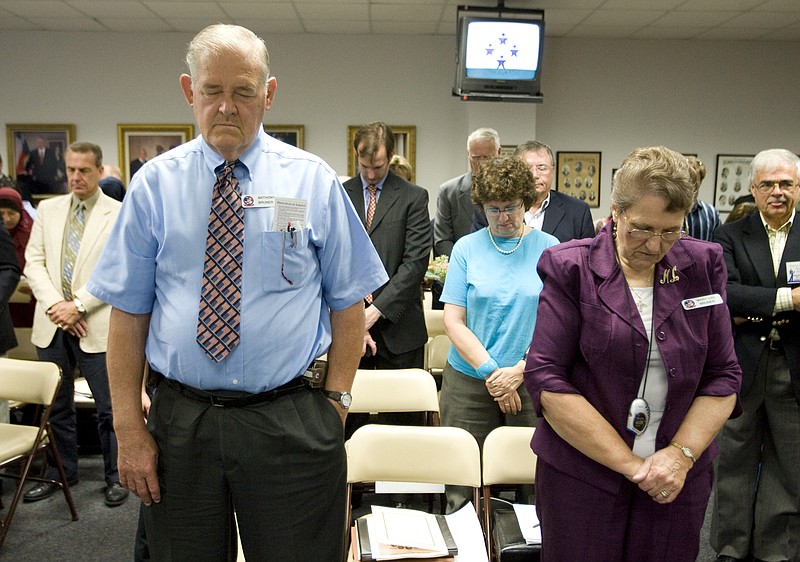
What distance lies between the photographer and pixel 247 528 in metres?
1.52

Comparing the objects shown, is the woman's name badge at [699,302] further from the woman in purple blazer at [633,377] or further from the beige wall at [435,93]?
the beige wall at [435,93]

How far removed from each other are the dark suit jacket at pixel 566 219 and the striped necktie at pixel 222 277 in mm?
1789

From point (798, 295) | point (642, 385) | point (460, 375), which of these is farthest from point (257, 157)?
point (798, 295)

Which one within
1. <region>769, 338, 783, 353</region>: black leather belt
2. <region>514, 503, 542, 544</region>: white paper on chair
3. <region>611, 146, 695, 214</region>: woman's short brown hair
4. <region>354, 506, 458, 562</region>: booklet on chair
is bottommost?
<region>354, 506, 458, 562</region>: booklet on chair

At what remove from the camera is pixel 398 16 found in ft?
20.3

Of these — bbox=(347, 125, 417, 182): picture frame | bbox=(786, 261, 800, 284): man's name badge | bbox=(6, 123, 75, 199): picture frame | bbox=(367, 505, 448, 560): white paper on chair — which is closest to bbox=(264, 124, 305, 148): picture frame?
bbox=(347, 125, 417, 182): picture frame

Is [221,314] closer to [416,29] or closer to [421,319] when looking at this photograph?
[421,319]

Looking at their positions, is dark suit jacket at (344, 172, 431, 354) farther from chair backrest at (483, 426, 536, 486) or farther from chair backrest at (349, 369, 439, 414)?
chair backrest at (483, 426, 536, 486)

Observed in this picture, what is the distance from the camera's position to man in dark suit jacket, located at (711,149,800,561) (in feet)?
8.47

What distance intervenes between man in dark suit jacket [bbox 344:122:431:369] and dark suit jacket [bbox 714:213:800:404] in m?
1.33

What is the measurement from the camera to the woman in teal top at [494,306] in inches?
93.3

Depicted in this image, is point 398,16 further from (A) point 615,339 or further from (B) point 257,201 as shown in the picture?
(A) point 615,339

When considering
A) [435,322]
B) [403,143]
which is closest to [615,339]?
[435,322]

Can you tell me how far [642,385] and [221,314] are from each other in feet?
3.27
